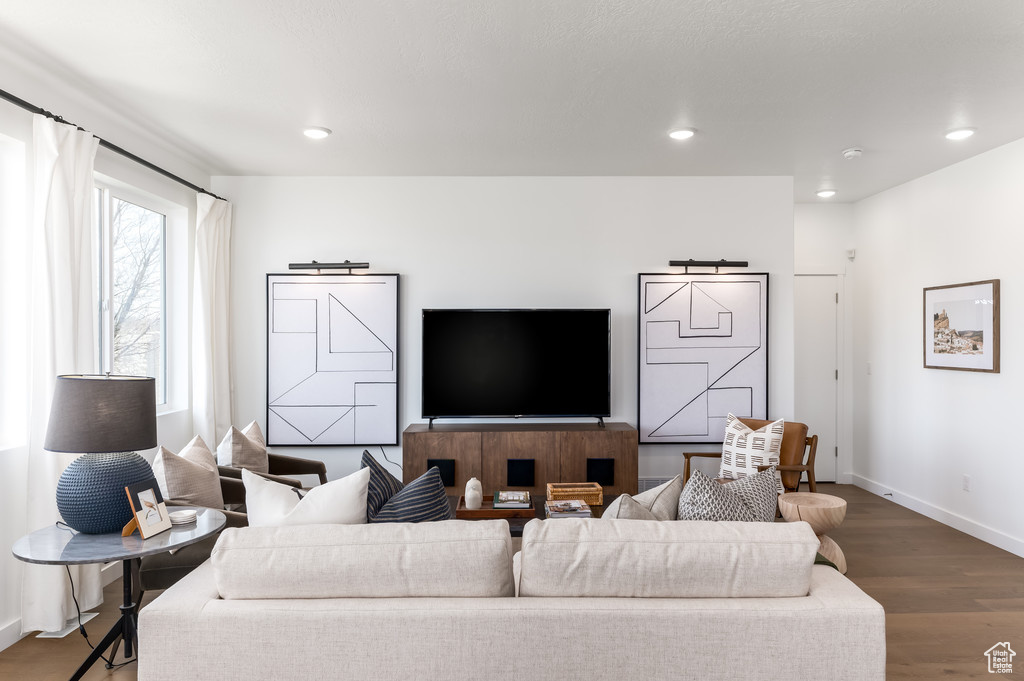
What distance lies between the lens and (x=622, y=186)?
514 cm

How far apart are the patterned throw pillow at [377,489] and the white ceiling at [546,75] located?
175cm

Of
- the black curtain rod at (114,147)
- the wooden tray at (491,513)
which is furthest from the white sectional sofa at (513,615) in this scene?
the black curtain rod at (114,147)

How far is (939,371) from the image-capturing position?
16.4 feet

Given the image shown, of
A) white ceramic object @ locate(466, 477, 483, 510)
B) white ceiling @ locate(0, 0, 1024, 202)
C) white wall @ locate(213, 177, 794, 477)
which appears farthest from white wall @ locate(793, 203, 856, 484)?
white ceramic object @ locate(466, 477, 483, 510)

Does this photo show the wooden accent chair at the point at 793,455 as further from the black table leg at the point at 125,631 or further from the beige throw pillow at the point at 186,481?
the black table leg at the point at 125,631

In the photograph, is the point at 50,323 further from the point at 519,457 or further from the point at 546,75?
the point at 519,457

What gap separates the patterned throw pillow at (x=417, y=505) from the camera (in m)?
2.26

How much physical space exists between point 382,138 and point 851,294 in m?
4.63

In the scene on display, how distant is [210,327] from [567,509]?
2918 mm

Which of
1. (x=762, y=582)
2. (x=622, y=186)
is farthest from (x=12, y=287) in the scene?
(x=622, y=186)

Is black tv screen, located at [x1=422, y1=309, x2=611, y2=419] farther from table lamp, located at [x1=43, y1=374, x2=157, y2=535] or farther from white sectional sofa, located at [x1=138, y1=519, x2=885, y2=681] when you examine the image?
white sectional sofa, located at [x1=138, y1=519, x2=885, y2=681]

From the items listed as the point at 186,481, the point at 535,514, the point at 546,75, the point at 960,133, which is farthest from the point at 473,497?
the point at 960,133

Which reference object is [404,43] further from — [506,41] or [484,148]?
[484,148]

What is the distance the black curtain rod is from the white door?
5.25 metres
